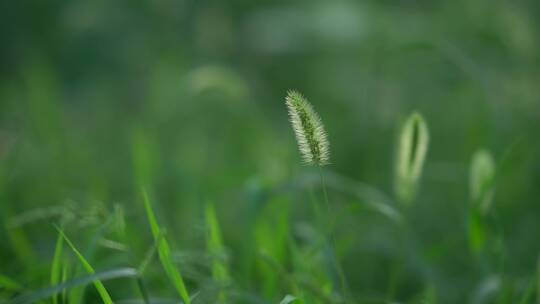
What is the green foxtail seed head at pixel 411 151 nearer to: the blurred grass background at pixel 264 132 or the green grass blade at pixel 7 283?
the blurred grass background at pixel 264 132

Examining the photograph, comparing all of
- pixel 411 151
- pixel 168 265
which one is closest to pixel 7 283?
pixel 168 265

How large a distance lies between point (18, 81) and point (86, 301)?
11.9 feet

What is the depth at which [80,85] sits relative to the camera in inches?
202

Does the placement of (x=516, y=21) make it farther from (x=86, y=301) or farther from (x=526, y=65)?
(x=86, y=301)

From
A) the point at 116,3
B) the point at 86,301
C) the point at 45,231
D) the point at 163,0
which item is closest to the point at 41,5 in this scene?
the point at 116,3

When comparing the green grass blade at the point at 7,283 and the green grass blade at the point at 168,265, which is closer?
the green grass blade at the point at 168,265

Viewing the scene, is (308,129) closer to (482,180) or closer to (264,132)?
(482,180)

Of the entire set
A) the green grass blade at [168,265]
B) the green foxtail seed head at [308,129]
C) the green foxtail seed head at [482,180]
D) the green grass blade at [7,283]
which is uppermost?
the green foxtail seed head at [482,180]

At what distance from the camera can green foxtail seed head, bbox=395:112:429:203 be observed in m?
1.43

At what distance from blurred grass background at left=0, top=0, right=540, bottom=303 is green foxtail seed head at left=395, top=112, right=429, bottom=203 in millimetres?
169

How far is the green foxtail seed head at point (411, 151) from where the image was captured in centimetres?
143

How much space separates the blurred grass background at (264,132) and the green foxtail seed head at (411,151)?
0.17 meters

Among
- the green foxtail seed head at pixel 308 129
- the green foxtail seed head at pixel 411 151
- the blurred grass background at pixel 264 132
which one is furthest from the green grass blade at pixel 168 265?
the green foxtail seed head at pixel 411 151

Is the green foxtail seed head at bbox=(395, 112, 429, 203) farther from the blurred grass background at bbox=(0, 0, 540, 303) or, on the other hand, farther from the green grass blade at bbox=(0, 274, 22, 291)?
the green grass blade at bbox=(0, 274, 22, 291)
